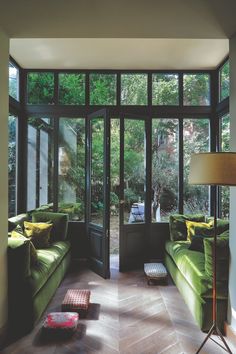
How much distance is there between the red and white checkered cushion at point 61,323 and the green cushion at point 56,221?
1890mm

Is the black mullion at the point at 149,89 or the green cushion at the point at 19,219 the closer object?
the green cushion at the point at 19,219

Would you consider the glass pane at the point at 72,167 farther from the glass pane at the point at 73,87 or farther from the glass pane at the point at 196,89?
the glass pane at the point at 196,89

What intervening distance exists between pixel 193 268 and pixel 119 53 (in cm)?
327

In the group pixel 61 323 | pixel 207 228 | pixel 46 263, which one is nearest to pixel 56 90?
pixel 46 263

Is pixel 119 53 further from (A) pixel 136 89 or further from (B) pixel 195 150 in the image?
(B) pixel 195 150

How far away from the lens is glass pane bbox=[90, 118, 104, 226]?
4.61 m

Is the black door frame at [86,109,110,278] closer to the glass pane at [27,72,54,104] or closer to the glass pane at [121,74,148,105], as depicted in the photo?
the glass pane at [121,74,148,105]

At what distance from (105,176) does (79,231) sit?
53.2 inches

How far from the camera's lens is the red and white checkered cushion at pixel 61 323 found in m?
2.67

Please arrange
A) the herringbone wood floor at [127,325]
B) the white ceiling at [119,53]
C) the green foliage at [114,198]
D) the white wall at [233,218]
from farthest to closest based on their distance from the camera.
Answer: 1. the green foliage at [114,198]
2. the white ceiling at [119,53]
3. the white wall at [233,218]
4. the herringbone wood floor at [127,325]

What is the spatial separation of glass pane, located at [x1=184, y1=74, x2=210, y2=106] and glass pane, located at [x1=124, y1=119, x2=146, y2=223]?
1.00 meters

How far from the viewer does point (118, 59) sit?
15.2 feet

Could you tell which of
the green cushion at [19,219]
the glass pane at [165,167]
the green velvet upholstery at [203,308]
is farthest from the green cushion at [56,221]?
the green velvet upholstery at [203,308]

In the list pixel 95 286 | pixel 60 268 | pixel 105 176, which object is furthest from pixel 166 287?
pixel 105 176
